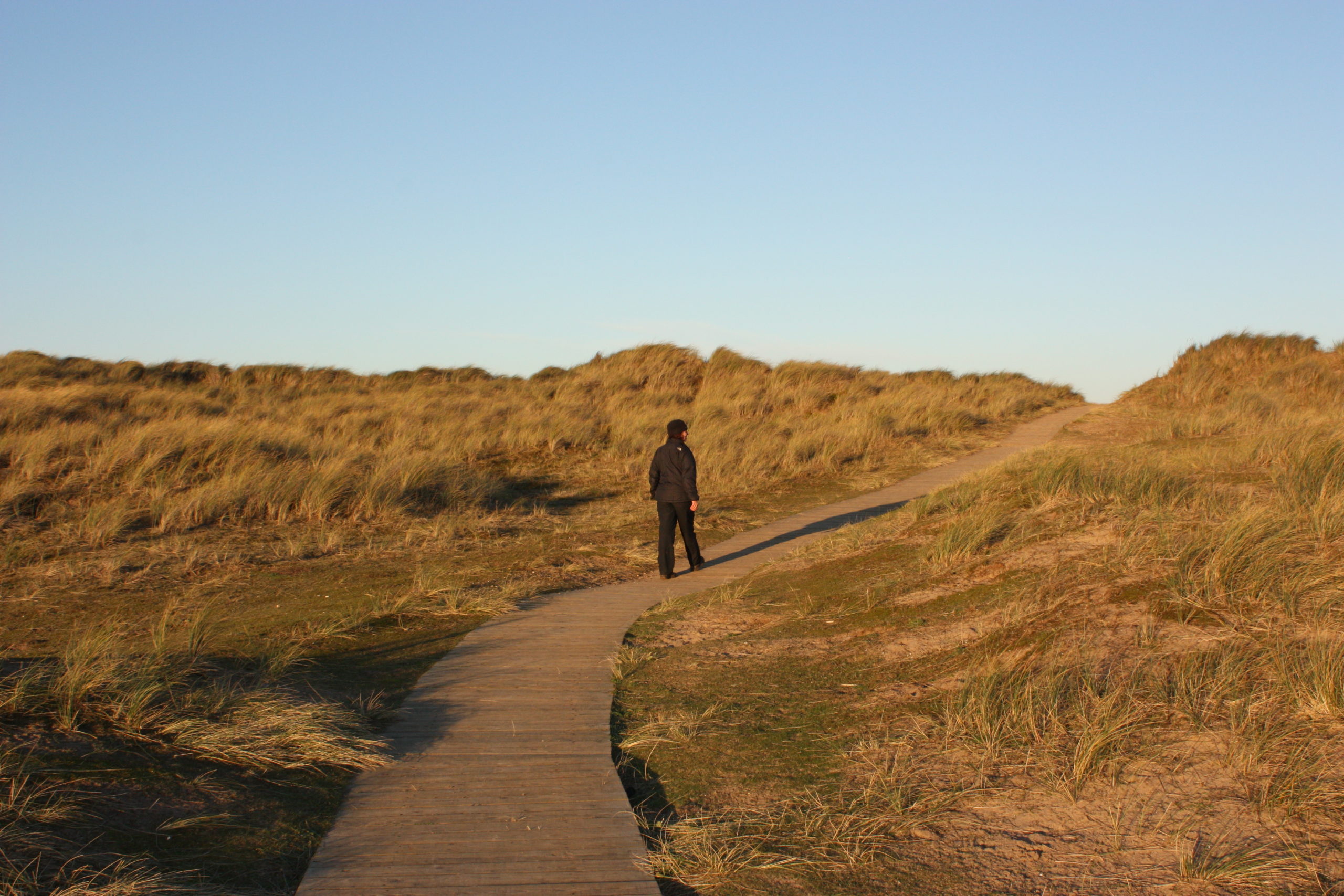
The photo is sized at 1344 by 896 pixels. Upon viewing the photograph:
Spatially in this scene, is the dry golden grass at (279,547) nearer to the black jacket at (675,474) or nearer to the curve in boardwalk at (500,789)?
the curve in boardwalk at (500,789)

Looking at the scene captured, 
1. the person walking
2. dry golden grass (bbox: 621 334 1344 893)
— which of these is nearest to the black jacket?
the person walking

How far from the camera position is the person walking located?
402 inches

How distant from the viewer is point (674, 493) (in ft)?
33.6

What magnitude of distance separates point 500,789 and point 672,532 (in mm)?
5936

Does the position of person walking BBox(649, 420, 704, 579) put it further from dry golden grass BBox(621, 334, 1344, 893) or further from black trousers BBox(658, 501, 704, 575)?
→ dry golden grass BBox(621, 334, 1344, 893)

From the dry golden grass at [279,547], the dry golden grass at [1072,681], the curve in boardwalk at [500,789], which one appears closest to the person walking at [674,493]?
the dry golden grass at [279,547]

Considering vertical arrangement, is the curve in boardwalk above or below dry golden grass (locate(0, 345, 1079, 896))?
below

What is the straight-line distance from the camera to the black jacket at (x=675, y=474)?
10211 millimetres

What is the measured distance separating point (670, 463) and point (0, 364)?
29.1 meters

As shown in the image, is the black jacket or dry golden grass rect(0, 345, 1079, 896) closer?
dry golden grass rect(0, 345, 1079, 896)

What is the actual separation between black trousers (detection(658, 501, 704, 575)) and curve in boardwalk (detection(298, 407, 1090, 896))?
7.33ft

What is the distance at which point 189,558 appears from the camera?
10984 mm

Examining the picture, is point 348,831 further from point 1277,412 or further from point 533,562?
point 1277,412

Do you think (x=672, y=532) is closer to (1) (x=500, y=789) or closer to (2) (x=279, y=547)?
(2) (x=279, y=547)
